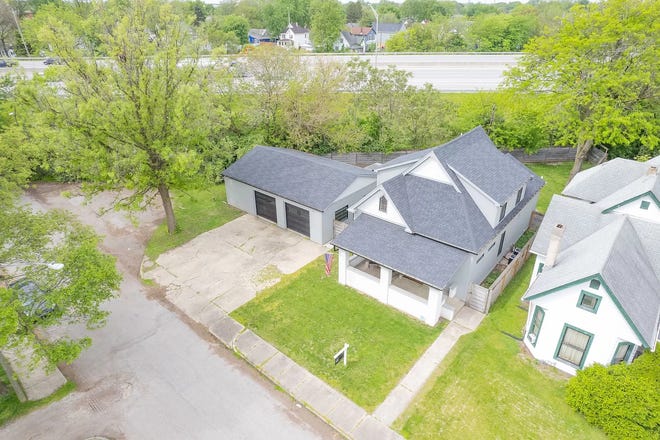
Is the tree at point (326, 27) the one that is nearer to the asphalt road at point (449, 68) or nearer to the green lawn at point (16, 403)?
the asphalt road at point (449, 68)

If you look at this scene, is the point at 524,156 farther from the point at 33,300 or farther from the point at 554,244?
the point at 33,300

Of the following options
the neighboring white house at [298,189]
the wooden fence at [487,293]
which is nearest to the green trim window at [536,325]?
the wooden fence at [487,293]

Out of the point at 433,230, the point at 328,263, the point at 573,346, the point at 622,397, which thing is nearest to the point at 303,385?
the point at 328,263

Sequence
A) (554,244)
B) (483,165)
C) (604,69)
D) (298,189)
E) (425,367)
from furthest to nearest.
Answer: (604,69)
(298,189)
(483,165)
(554,244)
(425,367)

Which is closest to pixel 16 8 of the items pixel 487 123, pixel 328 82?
pixel 328 82

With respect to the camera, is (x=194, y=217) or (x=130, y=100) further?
(x=194, y=217)

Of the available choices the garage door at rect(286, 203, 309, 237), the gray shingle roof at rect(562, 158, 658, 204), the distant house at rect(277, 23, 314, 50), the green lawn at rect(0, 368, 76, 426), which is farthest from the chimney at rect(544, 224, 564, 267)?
the distant house at rect(277, 23, 314, 50)
